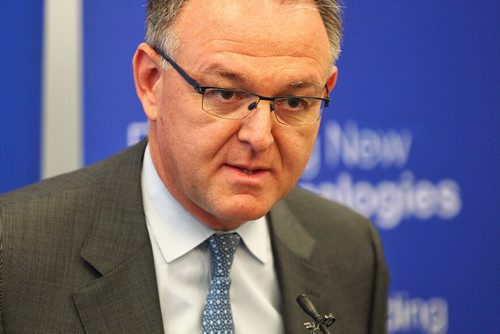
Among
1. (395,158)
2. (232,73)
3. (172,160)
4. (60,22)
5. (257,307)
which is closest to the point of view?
(232,73)

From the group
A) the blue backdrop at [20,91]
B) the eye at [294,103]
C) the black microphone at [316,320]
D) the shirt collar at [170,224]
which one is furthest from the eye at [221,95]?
the blue backdrop at [20,91]

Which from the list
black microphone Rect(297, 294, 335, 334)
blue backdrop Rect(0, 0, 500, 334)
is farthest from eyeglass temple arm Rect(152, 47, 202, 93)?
blue backdrop Rect(0, 0, 500, 334)

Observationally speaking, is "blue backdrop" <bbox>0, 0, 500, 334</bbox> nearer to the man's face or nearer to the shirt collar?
the shirt collar

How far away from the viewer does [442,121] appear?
3055 millimetres

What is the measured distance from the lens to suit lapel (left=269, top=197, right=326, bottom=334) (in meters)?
2.08

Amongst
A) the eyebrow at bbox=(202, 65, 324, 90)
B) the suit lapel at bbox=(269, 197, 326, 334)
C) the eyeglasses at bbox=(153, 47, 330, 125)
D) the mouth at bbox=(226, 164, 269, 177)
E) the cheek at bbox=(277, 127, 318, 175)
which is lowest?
the suit lapel at bbox=(269, 197, 326, 334)

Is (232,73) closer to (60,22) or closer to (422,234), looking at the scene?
(60,22)

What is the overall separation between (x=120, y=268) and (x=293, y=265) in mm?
518

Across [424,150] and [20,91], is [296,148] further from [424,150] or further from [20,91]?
[424,150]

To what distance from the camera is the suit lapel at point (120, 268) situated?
1.84m

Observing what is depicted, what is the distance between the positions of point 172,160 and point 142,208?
186mm

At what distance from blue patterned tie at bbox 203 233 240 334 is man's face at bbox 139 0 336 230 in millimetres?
148

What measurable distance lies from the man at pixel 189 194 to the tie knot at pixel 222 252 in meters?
0.01

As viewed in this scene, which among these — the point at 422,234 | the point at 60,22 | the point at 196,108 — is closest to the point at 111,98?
the point at 60,22
